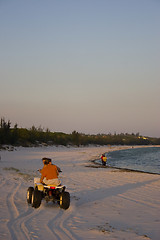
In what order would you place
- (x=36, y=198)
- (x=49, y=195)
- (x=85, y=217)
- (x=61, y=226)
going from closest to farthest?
(x=61, y=226), (x=85, y=217), (x=36, y=198), (x=49, y=195)

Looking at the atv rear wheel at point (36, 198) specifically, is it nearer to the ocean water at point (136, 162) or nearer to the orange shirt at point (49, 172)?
the orange shirt at point (49, 172)

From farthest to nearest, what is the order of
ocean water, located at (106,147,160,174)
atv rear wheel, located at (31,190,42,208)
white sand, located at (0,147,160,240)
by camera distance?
ocean water, located at (106,147,160,174), atv rear wheel, located at (31,190,42,208), white sand, located at (0,147,160,240)

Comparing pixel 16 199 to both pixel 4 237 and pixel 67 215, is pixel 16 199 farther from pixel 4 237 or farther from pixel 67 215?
pixel 4 237

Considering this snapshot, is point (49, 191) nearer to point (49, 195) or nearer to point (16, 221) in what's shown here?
point (49, 195)

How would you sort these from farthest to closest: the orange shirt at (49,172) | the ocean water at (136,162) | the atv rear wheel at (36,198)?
the ocean water at (136,162)
the orange shirt at (49,172)
the atv rear wheel at (36,198)

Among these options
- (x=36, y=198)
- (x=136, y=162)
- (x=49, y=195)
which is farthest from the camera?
(x=136, y=162)

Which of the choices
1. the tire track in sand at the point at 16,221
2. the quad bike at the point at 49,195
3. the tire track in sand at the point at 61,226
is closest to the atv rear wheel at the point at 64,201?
the quad bike at the point at 49,195

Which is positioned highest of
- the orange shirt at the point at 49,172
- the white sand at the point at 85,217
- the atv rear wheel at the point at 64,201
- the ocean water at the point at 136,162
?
the orange shirt at the point at 49,172

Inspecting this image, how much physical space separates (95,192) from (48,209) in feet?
13.0

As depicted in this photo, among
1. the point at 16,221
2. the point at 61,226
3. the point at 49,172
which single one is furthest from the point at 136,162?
the point at 16,221

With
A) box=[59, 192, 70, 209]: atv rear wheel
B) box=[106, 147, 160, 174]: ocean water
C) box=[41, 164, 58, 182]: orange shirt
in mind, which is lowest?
box=[106, 147, 160, 174]: ocean water

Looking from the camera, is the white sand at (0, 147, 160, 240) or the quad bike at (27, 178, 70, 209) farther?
the quad bike at (27, 178, 70, 209)

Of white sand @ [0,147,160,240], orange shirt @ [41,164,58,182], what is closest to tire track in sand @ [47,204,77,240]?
white sand @ [0,147,160,240]

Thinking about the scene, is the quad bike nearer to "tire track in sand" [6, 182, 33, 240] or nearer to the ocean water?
"tire track in sand" [6, 182, 33, 240]
